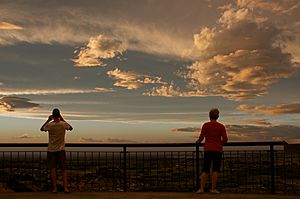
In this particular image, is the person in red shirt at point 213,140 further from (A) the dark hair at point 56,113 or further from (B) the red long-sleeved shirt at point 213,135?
(A) the dark hair at point 56,113

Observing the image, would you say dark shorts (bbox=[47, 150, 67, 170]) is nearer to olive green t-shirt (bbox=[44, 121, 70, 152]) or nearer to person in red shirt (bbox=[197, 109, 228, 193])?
olive green t-shirt (bbox=[44, 121, 70, 152])

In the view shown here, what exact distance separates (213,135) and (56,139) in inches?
139

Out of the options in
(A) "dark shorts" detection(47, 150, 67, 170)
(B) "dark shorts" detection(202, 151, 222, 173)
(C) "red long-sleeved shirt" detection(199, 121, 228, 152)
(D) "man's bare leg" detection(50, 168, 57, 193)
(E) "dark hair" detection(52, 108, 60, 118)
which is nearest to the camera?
(C) "red long-sleeved shirt" detection(199, 121, 228, 152)

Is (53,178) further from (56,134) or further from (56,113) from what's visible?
(56,113)

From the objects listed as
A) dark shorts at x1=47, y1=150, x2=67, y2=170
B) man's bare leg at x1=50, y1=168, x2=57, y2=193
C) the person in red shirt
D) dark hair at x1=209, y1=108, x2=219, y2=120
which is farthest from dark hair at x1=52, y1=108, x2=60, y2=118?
dark hair at x1=209, y1=108, x2=219, y2=120

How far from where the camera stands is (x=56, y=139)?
31.1ft

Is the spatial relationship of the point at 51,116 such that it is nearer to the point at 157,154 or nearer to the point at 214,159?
the point at 157,154

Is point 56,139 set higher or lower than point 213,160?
higher

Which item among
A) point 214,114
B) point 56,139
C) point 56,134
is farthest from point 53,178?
point 214,114

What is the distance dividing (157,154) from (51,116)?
306cm

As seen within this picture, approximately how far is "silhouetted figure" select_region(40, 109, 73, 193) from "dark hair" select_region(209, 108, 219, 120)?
318 cm

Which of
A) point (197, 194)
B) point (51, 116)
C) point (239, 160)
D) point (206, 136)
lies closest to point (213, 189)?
point (197, 194)

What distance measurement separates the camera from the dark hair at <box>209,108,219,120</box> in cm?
909

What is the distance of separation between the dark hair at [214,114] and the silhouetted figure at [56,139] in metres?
3.18
